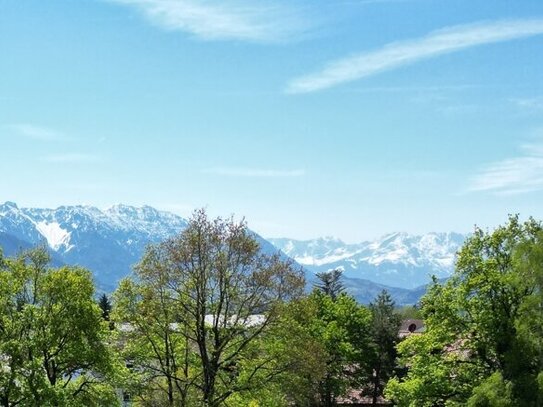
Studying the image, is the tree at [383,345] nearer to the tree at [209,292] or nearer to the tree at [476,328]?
the tree at [476,328]

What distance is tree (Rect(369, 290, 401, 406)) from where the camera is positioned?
72438 millimetres

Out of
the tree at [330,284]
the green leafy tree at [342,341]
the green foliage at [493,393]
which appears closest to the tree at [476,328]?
the green foliage at [493,393]

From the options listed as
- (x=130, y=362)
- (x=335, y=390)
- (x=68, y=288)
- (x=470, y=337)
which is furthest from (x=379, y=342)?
(x=68, y=288)

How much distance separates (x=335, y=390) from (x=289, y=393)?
2688cm

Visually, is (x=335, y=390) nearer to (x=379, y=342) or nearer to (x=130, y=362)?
(x=379, y=342)

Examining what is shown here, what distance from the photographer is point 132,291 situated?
3681 centimetres

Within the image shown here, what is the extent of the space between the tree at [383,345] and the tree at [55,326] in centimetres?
3885

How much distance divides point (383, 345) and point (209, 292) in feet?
140

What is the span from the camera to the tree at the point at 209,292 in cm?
3619

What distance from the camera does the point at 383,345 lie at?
7488 cm

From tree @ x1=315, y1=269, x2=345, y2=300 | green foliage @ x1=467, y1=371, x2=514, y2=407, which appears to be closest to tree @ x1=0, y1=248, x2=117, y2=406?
green foliage @ x1=467, y1=371, x2=514, y2=407

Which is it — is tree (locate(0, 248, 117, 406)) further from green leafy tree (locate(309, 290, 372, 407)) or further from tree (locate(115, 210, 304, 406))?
green leafy tree (locate(309, 290, 372, 407))

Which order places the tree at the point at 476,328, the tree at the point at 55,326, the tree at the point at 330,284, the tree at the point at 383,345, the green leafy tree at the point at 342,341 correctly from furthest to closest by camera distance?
the tree at the point at 330,284 < the tree at the point at 383,345 < the green leafy tree at the point at 342,341 < the tree at the point at 476,328 < the tree at the point at 55,326

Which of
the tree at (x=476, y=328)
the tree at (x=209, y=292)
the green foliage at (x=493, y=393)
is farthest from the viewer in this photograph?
the tree at (x=476, y=328)
